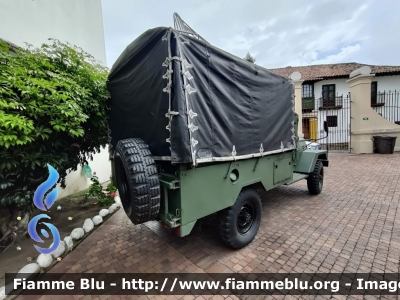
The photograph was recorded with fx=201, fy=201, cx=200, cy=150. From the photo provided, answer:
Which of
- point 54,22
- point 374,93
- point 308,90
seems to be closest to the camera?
point 54,22

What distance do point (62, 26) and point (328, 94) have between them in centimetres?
2182

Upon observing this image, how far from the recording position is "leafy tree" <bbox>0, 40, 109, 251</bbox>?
2.56 m

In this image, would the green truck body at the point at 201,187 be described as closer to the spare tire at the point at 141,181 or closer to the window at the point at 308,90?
the spare tire at the point at 141,181

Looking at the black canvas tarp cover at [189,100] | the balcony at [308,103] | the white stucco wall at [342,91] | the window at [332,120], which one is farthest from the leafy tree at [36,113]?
the balcony at [308,103]

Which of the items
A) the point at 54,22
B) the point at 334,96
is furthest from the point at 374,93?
the point at 54,22

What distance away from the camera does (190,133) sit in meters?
2.19

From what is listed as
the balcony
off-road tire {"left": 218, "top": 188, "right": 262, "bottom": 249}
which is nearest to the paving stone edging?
off-road tire {"left": 218, "top": 188, "right": 262, "bottom": 249}

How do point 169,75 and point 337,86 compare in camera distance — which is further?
point 337,86

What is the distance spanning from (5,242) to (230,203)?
3.72m

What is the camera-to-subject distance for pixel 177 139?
2.17 metres

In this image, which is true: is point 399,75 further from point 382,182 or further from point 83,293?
point 83,293

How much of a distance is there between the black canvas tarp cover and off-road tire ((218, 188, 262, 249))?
661mm

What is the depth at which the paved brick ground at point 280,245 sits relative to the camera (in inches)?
104

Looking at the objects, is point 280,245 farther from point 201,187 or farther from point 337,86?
point 337,86
